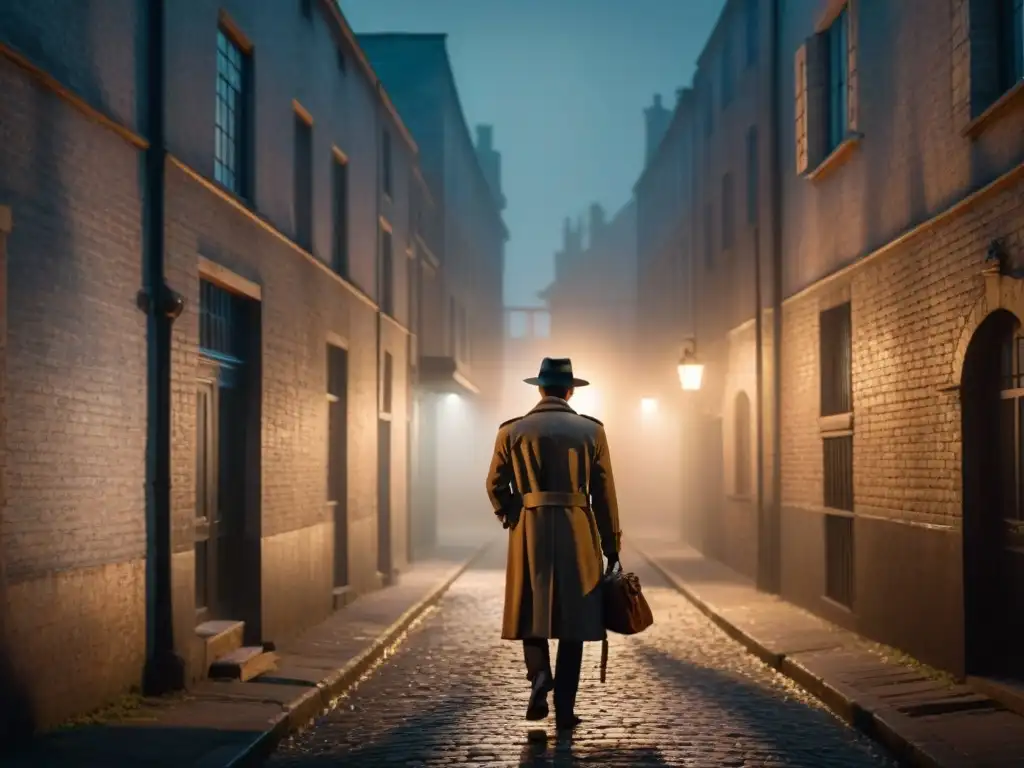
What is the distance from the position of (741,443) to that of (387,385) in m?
5.23

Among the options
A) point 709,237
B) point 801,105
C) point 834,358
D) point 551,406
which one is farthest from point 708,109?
point 551,406

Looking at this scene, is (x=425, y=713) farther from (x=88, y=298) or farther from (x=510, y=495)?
(x=88, y=298)

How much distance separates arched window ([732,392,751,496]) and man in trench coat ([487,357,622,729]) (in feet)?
41.6

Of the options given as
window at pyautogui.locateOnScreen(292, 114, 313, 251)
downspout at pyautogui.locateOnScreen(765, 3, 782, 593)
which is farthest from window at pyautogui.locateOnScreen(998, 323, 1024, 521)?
window at pyautogui.locateOnScreen(292, 114, 313, 251)

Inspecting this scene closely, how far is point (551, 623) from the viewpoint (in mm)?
8078

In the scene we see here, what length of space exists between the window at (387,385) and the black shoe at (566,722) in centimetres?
1196

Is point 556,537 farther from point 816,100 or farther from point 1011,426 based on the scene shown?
point 816,100

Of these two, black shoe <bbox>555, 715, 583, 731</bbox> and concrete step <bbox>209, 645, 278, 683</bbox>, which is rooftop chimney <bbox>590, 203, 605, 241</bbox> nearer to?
concrete step <bbox>209, 645, 278, 683</bbox>

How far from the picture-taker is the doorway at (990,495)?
950 cm

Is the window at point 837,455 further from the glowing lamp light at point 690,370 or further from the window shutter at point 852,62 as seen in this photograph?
the glowing lamp light at point 690,370

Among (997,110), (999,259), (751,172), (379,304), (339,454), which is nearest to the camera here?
(999,259)

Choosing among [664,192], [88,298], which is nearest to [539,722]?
[88,298]

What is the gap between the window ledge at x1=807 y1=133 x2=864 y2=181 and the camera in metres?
13.0

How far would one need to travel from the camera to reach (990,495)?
9.75m
